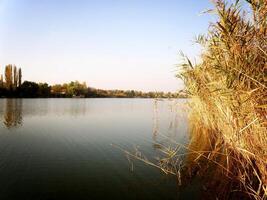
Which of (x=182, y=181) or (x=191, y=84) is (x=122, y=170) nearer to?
(x=182, y=181)

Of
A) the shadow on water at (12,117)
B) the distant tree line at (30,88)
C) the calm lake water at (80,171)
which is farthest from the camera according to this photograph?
the distant tree line at (30,88)

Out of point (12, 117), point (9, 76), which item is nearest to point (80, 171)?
point (12, 117)

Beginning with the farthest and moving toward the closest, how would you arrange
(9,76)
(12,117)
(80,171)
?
(9,76) < (12,117) < (80,171)

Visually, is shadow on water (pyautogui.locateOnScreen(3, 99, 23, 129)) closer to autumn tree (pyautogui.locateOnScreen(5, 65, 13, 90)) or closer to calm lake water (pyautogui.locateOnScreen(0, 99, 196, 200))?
calm lake water (pyautogui.locateOnScreen(0, 99, 196, 200))

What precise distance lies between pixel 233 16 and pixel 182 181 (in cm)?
399

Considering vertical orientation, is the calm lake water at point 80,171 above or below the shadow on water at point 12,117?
below

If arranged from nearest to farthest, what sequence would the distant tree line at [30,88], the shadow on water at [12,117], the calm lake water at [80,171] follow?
the calm lake water at [80,171], the shadow on water at [12,117], the distant tree line at [30,88]

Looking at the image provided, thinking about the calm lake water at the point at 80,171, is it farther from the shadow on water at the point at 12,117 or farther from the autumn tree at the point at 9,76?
the autumn tree at the point at 9,76

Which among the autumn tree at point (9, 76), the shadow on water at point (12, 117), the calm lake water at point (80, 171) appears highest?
the autumn tree at point (9, 76)

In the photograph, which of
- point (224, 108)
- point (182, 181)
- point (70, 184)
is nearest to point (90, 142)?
point (70, 184)

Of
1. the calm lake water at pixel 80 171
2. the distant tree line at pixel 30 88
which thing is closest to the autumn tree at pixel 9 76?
the distant tree line at pixel 30 88

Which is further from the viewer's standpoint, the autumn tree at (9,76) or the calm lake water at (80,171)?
the autumn tree at (9,76)

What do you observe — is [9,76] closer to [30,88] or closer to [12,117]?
[30,88]

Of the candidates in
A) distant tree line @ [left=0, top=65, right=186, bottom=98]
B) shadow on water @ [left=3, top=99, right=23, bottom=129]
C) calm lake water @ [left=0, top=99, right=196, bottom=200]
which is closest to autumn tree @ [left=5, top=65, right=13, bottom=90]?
distant tree line @ [left=0, top=65, right=186, bottom=98]
